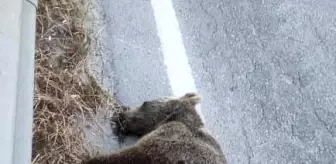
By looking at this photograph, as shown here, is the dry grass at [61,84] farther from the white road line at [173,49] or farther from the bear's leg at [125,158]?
the white road line at [173,49]

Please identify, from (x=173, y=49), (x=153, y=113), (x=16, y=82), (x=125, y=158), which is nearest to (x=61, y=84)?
(x=153, y=113)

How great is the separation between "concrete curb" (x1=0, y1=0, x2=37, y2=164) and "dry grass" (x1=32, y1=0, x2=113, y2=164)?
643mm

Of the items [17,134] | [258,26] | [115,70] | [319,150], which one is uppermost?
[258,26]

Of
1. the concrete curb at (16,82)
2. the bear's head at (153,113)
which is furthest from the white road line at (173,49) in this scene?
the concrete curb at (16,82)

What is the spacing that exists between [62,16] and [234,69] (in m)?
1.49

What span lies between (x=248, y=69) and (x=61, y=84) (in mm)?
1652

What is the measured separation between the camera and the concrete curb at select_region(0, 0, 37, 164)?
8.38 feet

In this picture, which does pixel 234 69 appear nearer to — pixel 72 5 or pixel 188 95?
pixel 188 95

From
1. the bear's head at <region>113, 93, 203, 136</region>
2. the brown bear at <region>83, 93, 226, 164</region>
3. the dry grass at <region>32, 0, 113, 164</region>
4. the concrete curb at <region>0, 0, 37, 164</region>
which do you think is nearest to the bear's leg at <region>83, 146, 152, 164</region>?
the brown bear at <region>83, 93, 226, 164</region>

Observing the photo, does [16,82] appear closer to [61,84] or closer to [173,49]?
[61,84]

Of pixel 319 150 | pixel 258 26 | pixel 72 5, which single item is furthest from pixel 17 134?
pixel 258 26

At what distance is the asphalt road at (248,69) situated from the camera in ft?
13.8

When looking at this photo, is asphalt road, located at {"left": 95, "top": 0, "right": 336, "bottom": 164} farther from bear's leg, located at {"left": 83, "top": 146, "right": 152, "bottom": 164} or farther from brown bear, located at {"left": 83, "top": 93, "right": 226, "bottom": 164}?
bear's leg, located at {"left": 83, "top": 146, "right": 152, "bottom": 164}

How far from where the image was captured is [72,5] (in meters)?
4.27
